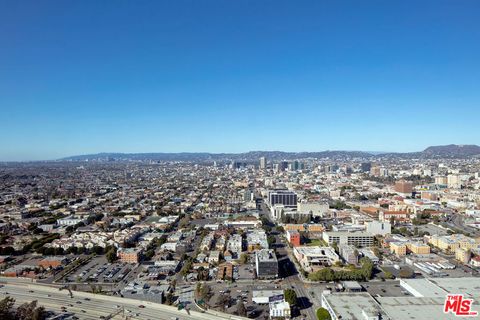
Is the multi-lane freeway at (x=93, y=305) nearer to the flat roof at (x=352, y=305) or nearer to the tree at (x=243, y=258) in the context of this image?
the flat roof at (x=352, y=305)

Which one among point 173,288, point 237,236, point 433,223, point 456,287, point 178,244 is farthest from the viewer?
point 433,223

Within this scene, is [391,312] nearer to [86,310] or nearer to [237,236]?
[86,310]

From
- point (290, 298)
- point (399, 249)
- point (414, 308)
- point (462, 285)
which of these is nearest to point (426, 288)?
point (462, 285)

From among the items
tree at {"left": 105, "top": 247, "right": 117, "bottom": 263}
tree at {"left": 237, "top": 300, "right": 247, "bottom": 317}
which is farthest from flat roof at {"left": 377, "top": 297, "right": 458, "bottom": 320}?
tree at {"left": 105, "top": 247, "right": 117, "bottom": 263}

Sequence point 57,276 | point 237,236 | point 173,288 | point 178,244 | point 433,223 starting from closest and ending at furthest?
point 173,288, point 57,276, point 178,244, point 237,236, point 433,223

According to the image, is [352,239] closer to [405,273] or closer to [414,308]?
[405,273]

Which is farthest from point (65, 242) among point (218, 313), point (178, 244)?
point (218, 313)

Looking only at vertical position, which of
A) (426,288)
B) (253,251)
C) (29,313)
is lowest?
(253,251)

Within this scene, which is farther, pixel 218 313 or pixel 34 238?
pixel 34 238
